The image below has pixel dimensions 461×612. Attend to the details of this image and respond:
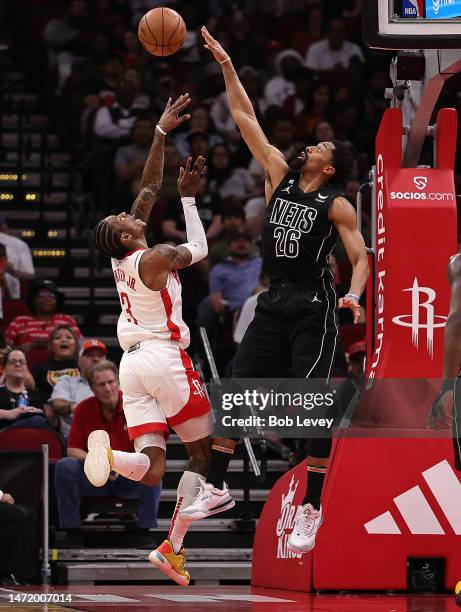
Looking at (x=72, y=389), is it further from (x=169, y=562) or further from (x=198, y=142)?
(x=198, y=142)

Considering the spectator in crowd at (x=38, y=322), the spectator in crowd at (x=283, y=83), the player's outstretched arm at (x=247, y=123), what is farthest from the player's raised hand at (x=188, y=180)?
the spectator in crowd at (x=283, y=83)

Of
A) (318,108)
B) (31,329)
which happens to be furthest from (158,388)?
(318,108)

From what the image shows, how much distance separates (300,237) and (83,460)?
12.3 feet

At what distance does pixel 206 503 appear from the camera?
8102 mm

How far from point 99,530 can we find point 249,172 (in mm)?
6736

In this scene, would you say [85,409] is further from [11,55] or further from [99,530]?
[11,55]

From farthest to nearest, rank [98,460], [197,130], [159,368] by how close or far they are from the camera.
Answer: [197,130] → [159,368] → [98,460]

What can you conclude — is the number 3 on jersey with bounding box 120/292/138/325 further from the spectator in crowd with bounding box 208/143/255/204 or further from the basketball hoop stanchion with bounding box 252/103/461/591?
the spectator in crowd with bounding box 208/143/255/204

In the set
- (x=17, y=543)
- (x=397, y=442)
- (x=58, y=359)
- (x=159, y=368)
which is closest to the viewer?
(x=159, y=368)

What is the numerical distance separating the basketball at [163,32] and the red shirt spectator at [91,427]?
3.40 m

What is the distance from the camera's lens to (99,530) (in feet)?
37.7

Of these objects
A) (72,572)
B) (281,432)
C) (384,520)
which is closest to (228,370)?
(281,432)

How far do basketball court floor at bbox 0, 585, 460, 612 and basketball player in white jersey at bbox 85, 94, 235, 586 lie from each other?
348 mm

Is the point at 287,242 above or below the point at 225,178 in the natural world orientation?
above
